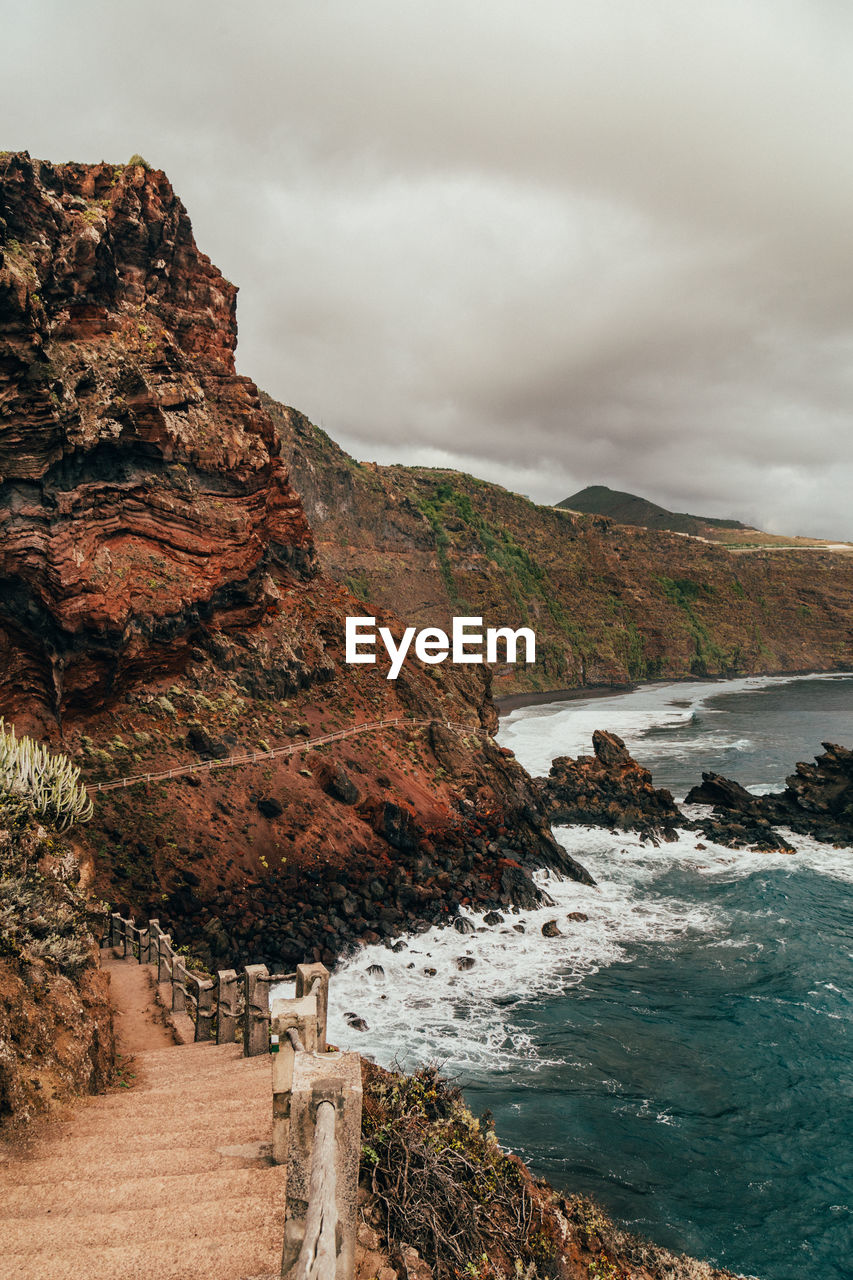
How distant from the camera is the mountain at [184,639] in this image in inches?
851

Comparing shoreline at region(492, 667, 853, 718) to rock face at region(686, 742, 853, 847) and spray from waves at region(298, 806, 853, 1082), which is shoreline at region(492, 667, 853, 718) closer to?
rock face at region(686, 742, 853, 847)

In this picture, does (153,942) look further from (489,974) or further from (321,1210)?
(489,974)

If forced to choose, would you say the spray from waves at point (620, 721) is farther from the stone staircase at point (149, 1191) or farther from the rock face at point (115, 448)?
the stone staircase at point (149, 1191)

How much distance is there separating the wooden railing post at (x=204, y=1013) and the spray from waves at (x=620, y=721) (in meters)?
42.2

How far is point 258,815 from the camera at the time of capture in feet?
80.0

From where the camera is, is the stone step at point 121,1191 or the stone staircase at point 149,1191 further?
the stone step at point 121,1191

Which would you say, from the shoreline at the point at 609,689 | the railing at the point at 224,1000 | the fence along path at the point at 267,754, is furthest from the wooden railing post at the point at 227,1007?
the shoreline at the point at 609,689

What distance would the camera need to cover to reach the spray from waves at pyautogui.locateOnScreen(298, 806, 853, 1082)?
17.1 m

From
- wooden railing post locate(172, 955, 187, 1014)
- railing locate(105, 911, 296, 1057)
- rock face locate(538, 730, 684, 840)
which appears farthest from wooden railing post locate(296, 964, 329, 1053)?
rock face locate(538, 730, 684, 840)

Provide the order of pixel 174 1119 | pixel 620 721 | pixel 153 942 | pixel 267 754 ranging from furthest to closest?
pixel 620 721
pixel 267 754
pixel 153 942
pixel 174 1119

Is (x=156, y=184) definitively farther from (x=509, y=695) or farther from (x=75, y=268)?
(x=509, y=695)

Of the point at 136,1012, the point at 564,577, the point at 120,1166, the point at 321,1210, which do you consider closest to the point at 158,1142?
the point at 120,1166

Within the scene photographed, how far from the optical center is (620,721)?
79625 millimetres

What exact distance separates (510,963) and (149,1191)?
62.7ft
